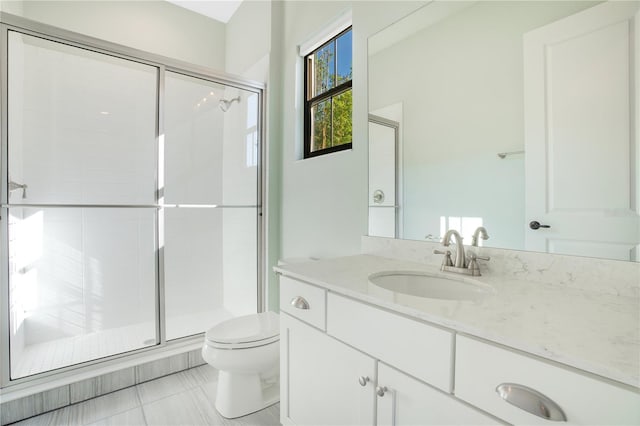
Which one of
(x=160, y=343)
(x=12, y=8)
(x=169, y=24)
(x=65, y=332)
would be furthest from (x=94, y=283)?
(x=169, y=24)

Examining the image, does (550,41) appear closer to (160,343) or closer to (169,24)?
(160,343)

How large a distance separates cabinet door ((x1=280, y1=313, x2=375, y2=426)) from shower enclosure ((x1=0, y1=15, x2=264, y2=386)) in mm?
1354

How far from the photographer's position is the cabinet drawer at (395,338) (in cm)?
71

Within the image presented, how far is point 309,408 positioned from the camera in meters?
1.14

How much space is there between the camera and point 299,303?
3.80ft

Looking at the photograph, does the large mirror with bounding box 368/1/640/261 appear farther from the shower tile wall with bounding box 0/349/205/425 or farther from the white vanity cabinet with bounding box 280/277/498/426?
the shower tile wall with bounding box 0/349/205/425

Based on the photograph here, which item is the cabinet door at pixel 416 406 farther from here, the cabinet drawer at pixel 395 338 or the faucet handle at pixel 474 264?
the faucet handle at pixel 474 264

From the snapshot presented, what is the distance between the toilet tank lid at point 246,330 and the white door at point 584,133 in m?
1.27

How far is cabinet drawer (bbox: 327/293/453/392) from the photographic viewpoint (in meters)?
0.71

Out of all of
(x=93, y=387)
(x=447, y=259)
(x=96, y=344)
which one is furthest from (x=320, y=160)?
(x=96, y=344)

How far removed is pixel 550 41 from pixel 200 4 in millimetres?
2949

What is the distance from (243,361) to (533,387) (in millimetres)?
1294

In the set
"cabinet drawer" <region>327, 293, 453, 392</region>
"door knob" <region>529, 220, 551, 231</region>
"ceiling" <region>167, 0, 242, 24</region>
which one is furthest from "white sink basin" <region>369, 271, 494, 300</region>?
"ceiling" <region>167, 0, 242, 24</region>

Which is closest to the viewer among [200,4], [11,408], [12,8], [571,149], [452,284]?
[571,149]
